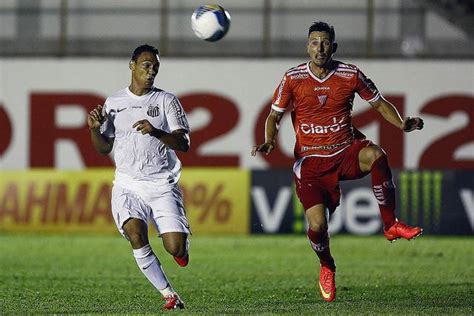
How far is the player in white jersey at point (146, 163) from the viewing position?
432 inches

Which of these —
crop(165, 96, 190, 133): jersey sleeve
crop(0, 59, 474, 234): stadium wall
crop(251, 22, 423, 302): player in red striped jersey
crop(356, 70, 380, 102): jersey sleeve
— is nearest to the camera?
crop(165, 96, 190, 133): jersey sleeve

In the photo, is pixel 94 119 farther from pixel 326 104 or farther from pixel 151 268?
pixel 326 104

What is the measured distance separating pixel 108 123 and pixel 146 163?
0.49 metres

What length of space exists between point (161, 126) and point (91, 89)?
1284 cm

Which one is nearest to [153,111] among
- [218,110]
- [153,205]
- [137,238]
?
[153,205]

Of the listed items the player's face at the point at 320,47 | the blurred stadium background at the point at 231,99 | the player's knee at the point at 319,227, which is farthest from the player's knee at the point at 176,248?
the blurred stadium background at the point at 231,99

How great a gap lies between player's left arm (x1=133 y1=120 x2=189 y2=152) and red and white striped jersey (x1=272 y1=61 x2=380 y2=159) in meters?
1.17

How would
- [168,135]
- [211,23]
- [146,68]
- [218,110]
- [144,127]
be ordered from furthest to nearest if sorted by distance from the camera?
[218,110] < [211,23] < [146,68] < [168,135] < [144,127]

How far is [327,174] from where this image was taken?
11.9 metres

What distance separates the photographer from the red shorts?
11.8 m

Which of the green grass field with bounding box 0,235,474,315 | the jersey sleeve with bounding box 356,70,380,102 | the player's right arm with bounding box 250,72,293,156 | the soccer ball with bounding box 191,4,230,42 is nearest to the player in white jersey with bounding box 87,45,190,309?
the green grass field with bounding box 0,235,474,315

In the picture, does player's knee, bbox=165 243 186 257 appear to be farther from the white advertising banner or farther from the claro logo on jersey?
the white advertising banner

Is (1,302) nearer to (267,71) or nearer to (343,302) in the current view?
(343,302)

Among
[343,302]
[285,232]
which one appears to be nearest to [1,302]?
[343,302]
